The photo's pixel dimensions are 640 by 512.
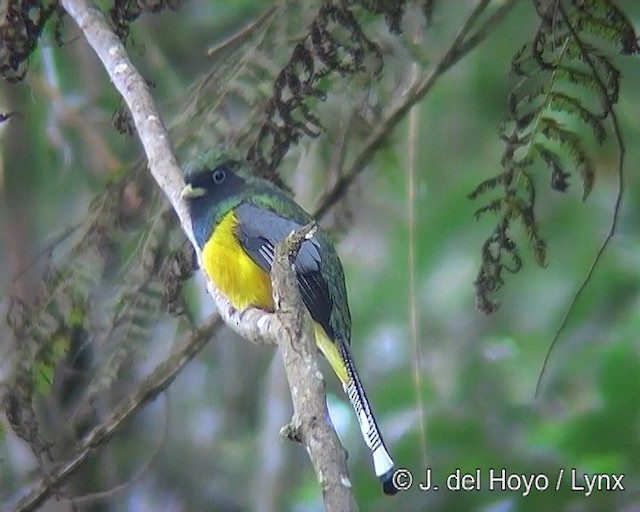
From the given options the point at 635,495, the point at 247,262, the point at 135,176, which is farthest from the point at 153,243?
the point at 635,495

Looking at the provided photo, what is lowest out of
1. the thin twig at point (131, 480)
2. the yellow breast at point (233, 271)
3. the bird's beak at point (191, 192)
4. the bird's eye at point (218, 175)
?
the thin twig at point (131, 480)

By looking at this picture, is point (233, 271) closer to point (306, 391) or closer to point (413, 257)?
point (413, 257)

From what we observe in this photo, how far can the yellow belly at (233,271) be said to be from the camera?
1.36 metres

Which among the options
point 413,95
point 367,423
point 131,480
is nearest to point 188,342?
point 131,480

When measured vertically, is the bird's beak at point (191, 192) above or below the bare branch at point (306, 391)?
above

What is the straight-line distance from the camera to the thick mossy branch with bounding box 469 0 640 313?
4.69ft

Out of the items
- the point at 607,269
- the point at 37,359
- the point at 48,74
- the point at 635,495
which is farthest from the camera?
the point at 48,74

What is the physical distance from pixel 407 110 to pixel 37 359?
2.16 feet

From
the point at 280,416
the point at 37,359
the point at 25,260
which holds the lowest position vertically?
the point at 280,416

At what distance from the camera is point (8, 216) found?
1.59 metres

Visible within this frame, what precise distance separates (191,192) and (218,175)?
6 centimetres

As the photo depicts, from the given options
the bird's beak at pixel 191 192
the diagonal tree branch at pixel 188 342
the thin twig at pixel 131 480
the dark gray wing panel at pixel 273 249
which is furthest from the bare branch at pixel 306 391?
the thin twig at pixel 131 480

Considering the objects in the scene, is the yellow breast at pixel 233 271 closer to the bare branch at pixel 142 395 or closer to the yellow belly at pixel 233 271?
the yellow belly at pixel 233 271

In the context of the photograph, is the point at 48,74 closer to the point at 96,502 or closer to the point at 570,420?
the point at 96,502
